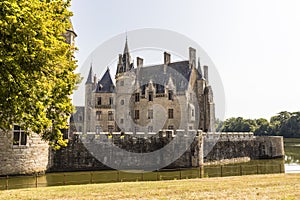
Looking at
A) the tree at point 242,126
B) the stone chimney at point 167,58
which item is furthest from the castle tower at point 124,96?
the tree at point 242,126

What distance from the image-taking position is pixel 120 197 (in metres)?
9.59

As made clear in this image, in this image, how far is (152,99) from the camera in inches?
1526

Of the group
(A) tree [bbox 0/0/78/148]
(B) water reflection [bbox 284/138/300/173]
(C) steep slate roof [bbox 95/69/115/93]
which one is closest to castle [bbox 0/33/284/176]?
(C) steep slate roof [bbox 95/69/115/93]

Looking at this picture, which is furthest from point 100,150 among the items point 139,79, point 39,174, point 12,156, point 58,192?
point 139,79

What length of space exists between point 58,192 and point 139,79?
31322 millimetres

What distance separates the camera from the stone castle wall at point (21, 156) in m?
17.1

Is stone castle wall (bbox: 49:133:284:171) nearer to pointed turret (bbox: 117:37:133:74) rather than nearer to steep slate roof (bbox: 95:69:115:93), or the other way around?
pointed turret (bbox: 117:37:133:74)

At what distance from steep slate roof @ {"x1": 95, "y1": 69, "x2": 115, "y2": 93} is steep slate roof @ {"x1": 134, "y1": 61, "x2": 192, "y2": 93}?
4.62 meters

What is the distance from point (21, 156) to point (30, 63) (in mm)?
11471

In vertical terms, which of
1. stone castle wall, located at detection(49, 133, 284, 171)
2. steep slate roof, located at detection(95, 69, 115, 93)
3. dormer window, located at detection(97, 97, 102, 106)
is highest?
steep slate roof, located at detection(95, 69, 115, 93)

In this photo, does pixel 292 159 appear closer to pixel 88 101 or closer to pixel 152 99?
pixel 152 99

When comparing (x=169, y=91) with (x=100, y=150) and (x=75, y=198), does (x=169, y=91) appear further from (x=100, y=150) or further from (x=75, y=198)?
(x=75, y=198)

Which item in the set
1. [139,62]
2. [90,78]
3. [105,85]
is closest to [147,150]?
[105,85]

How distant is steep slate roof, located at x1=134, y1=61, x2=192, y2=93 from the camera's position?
39.4 meters
